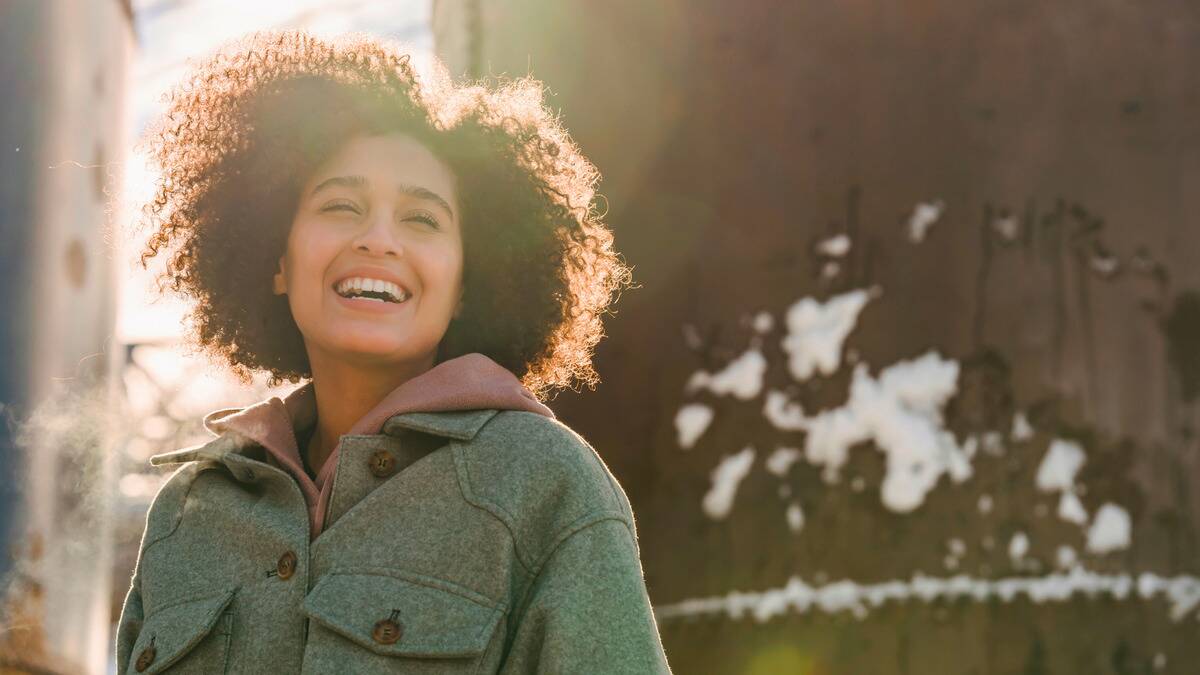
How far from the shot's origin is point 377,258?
152 centimetres

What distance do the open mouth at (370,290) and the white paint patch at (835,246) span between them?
3.47 ft

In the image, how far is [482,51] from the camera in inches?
101

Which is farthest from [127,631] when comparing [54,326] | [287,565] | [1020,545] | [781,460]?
[1020,545]

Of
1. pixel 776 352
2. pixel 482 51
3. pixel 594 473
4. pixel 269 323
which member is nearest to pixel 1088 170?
pixel 776 352

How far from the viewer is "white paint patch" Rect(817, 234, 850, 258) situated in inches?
91.9

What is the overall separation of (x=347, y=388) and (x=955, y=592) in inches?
49.7

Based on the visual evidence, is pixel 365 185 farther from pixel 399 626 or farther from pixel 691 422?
pixel 691 422

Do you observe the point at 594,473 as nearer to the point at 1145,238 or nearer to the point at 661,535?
the point at 661,535

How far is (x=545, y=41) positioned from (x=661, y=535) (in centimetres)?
104

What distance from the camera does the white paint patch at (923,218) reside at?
7.65 feet

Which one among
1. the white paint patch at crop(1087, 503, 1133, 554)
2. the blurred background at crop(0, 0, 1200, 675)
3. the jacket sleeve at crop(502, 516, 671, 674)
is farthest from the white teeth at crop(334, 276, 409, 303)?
the white paint patch at crop(1087, 503, 1133, 554)

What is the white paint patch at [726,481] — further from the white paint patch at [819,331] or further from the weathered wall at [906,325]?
the white paint patch at [819,331]

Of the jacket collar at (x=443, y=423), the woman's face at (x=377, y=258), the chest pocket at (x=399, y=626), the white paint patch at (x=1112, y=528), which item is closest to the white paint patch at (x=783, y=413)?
the white paint patch at (x=1112, y=528)

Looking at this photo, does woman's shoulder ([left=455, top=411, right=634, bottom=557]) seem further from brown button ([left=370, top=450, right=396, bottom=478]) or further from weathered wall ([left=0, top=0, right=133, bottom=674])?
weathered wall ([left=0, top=0, right=133, bottom=674])
